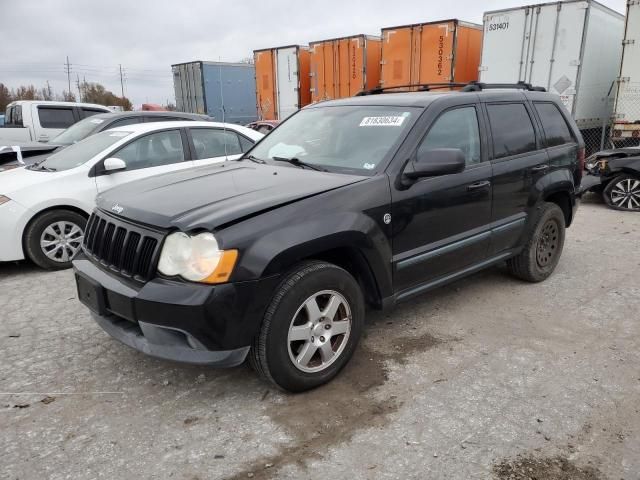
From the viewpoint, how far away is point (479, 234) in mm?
4031

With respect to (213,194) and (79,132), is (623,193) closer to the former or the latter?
(213,194)

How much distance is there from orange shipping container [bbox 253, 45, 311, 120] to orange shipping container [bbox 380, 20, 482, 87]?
353 centimetres

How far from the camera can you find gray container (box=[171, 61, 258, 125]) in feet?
67.6

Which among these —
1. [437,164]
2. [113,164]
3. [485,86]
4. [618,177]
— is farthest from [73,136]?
[618,177]

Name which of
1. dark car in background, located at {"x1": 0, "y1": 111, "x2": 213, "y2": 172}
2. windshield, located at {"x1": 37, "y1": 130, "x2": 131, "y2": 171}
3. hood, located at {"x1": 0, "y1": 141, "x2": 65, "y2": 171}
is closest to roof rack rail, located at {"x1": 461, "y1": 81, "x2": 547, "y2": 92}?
windshield, located at {"x1": 37, "y1": 130, "x2": 131, "y2": 171}

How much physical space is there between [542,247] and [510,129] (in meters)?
1.31

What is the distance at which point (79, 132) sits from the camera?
8.05 meters

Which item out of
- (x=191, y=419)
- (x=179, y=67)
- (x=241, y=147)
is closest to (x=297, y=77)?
(x=179, y=67)

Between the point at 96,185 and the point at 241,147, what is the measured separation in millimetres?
2000

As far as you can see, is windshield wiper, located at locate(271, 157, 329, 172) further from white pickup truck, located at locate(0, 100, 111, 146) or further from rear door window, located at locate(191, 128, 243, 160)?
white pickup truck, located at locate(0, 100, 111, 146)

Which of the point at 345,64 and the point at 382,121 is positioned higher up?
the point at 345,64

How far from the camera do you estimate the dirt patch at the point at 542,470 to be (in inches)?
93.3

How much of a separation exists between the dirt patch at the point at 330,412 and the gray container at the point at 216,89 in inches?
722

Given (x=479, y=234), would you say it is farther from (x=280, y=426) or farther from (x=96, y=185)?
(x=96, y=185)
